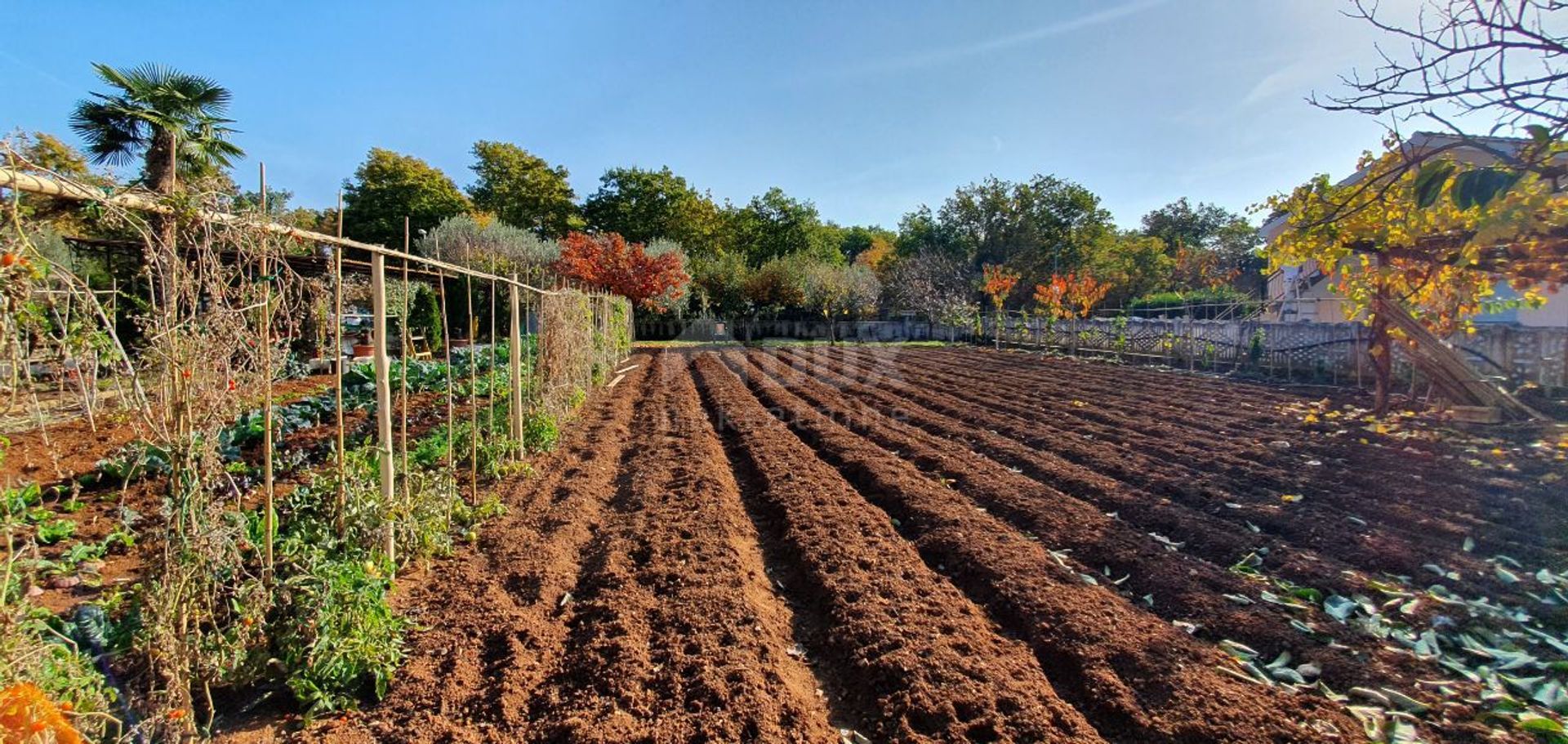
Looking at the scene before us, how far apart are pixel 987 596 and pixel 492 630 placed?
8.41 ft

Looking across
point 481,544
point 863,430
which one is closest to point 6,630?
point 481,544

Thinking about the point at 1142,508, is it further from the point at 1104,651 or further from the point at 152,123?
the point at 152,123

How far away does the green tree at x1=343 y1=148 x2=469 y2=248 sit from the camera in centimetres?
3650

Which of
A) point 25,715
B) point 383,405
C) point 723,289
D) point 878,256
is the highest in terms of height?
point 878,256

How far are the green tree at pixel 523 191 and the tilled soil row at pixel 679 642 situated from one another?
36589mm

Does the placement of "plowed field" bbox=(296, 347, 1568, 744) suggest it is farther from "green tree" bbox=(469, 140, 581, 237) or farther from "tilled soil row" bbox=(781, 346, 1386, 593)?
"green tree" bbox=(469, 140, 581, 237)

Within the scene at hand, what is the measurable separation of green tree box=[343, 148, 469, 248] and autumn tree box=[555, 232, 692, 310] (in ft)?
53.7

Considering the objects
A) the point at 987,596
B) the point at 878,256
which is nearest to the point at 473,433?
the point at 987,596

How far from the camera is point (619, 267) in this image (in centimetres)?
2427

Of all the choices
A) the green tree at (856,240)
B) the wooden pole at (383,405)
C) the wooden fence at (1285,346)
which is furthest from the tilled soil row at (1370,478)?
the green tree at (856,240)

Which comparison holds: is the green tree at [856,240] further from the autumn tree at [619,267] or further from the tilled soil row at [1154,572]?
the tilled soil row at [1154,572]

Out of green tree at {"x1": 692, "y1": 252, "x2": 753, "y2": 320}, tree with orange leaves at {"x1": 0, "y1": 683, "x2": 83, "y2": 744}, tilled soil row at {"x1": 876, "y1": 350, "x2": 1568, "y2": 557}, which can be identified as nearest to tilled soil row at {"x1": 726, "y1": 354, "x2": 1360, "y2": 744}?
tilled soil row at {"x1": 876, "y1": 350, "x2": 1568, "y2": 557}

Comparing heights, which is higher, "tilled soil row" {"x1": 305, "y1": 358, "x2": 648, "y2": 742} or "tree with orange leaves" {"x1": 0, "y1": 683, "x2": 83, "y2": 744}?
"tree with orange leaves" {"x1": 0, "y1": 683, "x2": 83, "y2": 744}

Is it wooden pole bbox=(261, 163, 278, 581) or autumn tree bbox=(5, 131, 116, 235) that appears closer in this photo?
autumn tree bbox=(5, 131, 116, 235)
